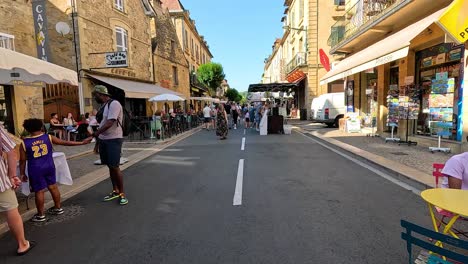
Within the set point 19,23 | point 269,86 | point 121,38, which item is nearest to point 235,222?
point 19,23

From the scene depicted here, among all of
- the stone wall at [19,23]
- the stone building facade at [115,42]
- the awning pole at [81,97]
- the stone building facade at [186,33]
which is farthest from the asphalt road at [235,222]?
the stone building facade at [186,33]

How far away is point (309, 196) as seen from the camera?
4.86m

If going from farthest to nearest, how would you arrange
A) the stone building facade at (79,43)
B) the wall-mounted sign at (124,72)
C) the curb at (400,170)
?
the wall-mounted sign at (124,72) < the stone building facade at (79,43) < the curb at (400,170)

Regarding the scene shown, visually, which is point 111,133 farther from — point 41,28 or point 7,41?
point 41,28

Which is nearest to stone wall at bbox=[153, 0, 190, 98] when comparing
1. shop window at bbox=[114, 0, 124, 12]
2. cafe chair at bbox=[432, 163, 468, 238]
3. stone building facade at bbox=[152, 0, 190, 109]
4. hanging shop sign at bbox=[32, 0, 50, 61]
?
stone building facade at bbox=[152, 0, 190, 109]

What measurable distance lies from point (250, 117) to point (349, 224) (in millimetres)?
17684

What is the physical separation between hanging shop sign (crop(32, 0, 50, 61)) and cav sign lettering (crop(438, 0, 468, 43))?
42.0ft

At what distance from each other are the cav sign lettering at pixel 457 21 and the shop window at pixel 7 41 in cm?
1221

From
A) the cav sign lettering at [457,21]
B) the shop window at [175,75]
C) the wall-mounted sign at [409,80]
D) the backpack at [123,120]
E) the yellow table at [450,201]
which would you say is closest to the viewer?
the yellow table at [450,201]

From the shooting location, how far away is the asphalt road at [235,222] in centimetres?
307

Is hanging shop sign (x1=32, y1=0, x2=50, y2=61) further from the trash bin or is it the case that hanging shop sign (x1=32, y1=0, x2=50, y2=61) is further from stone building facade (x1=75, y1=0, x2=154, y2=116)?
the trash bin

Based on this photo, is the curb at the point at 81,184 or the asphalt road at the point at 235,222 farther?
the curb at the point at 81,184

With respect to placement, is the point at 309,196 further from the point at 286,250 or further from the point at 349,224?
the point at 286,250

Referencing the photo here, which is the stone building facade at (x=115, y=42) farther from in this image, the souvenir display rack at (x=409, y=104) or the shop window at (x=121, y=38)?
the souvenir display rack at (x=409, y=104)
